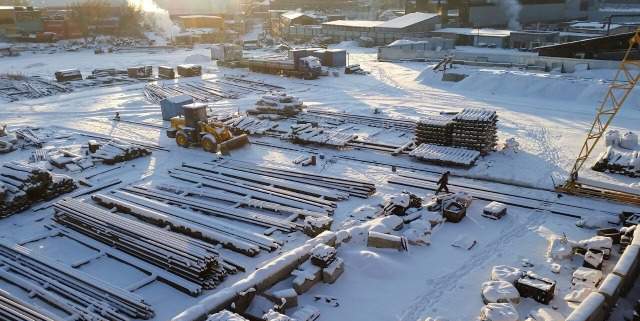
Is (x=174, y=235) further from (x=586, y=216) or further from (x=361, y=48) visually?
(x=361, y=48)

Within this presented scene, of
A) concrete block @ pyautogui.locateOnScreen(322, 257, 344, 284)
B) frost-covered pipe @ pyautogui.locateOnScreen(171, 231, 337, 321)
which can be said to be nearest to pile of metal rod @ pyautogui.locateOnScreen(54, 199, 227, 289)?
frost-covered pipe @ pyautogui.locateOnScreen(171, 231, 337, 321)

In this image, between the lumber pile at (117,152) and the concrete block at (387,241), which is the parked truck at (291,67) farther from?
the concrete block at (387,241)

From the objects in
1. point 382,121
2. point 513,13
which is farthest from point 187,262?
point 513,13

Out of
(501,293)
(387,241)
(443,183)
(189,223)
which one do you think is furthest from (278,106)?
(501,293)

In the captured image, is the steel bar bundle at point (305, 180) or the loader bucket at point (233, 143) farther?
the loader bucket at point (233, 143)

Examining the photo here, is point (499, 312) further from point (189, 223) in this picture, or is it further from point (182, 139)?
point (182, 139)

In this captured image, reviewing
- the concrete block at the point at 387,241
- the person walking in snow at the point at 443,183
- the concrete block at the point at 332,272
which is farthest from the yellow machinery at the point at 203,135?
the concrete block at the point at 332,272
